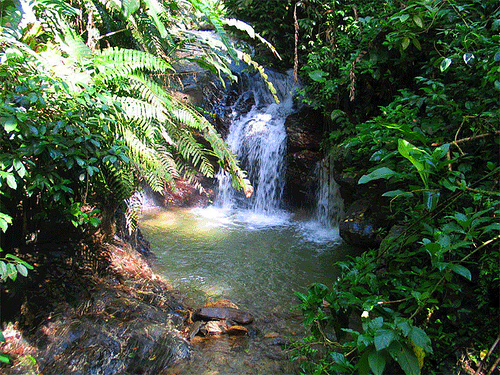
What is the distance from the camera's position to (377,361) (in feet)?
4.12

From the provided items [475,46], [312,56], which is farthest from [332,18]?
[475,46]

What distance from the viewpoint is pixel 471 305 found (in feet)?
5.48

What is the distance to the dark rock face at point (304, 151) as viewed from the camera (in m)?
6.59

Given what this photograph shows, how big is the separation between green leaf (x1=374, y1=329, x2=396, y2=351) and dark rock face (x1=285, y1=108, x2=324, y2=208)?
5.36 m

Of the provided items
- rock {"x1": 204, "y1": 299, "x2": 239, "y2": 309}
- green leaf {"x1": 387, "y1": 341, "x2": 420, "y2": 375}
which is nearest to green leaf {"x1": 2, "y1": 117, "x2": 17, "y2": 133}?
green leaf {"x1": 387, "y1": 341, "x2": 420, "y2": 375}

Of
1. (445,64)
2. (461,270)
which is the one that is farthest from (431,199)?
(445,64)

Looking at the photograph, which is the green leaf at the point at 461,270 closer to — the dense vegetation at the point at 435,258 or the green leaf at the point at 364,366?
the dense vegetation at the point at 435,258

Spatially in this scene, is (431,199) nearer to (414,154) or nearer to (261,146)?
(414,154)

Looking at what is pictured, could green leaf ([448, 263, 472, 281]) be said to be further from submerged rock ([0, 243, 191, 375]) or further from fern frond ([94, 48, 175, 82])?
fern frond ([94, 48, 175, 82])

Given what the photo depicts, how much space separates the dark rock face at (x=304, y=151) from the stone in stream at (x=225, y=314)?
4.21m

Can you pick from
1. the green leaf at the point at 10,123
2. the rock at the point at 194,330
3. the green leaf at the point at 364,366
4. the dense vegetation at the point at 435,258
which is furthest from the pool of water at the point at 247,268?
the green leaf at the point at 10,123

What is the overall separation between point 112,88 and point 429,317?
2.70 meters

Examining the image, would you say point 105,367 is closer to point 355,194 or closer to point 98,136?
point 98,136

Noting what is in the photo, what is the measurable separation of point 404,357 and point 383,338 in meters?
0.12
